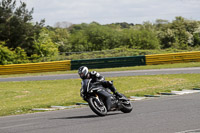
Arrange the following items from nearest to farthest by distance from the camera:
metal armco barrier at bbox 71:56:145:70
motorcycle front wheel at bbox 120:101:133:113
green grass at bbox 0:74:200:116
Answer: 1. motorcycle front wheel at bbox 120:101:133:113
2. green grass at bbox 0:74:200:116
3. metal armco barrier at bbox 71:56:145:70

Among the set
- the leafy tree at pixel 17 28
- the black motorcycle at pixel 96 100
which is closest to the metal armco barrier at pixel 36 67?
the leafy tree at pixel 17 28

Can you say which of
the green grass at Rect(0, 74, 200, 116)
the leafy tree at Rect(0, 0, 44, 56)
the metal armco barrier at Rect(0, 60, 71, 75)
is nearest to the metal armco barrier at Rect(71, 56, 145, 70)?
the metal armco barrier at Rect(0, 60, 71, 75)

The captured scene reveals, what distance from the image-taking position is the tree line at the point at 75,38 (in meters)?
57.1

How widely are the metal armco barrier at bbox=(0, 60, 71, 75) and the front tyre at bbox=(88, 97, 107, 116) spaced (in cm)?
2923

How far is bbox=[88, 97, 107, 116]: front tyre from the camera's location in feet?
33.6

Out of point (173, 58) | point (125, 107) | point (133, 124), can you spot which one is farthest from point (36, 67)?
point (133, 124)

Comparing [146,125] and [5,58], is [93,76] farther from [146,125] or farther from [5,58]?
[5,58]

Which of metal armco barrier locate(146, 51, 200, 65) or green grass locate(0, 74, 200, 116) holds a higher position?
metal armco barrier locate(146, 51, 200, 65)

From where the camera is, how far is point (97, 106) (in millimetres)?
10336

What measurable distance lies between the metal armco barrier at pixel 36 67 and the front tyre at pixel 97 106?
29233mm

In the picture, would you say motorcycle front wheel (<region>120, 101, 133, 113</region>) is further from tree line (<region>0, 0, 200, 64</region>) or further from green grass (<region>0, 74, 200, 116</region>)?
tree line (<region>0, 0, 200, 64</region>)

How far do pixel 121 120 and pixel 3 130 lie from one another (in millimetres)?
2752

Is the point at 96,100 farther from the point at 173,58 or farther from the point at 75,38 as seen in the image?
the point at 75,38

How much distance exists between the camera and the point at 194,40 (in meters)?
87.7
